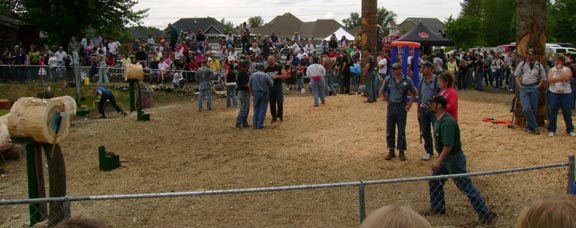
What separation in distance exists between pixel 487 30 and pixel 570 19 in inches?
493

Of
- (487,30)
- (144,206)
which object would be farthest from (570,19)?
(144,206)

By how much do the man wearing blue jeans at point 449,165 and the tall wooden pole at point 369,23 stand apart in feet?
43.6

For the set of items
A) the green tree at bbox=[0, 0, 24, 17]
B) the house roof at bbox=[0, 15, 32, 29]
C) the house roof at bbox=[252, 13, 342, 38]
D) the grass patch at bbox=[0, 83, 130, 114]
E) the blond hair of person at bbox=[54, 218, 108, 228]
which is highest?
the house roof at bbox=[252, 13, 342, 38]

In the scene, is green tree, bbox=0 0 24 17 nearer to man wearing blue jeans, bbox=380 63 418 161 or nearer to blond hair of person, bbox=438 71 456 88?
man wearing blue jeans, bbox=380 63 418 161

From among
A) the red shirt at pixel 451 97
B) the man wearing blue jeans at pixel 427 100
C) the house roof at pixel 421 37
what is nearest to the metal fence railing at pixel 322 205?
the red shirt at pixel 451 97

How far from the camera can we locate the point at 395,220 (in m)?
2.55

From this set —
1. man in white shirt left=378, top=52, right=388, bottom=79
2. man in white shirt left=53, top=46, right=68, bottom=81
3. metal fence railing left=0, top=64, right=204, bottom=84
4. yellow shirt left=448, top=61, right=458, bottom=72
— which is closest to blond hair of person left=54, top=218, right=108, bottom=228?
man in white shirt left=378, top=52, right=388, bottom=79

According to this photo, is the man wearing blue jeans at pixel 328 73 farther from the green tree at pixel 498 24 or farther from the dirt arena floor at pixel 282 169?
the green tree at pixel 498 24

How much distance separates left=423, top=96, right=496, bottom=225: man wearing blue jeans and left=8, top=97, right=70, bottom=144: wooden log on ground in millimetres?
4808

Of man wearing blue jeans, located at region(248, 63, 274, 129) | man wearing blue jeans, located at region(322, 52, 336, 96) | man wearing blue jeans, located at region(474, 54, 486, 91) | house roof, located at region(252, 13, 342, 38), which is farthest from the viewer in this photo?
house roof, located at region(252, 13, 342, 38)

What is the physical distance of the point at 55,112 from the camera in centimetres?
751

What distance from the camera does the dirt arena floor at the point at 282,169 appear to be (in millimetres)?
7758

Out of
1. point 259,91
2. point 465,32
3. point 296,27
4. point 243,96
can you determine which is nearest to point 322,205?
point 259,91

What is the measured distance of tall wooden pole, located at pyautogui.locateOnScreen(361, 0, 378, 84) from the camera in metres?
20.2
